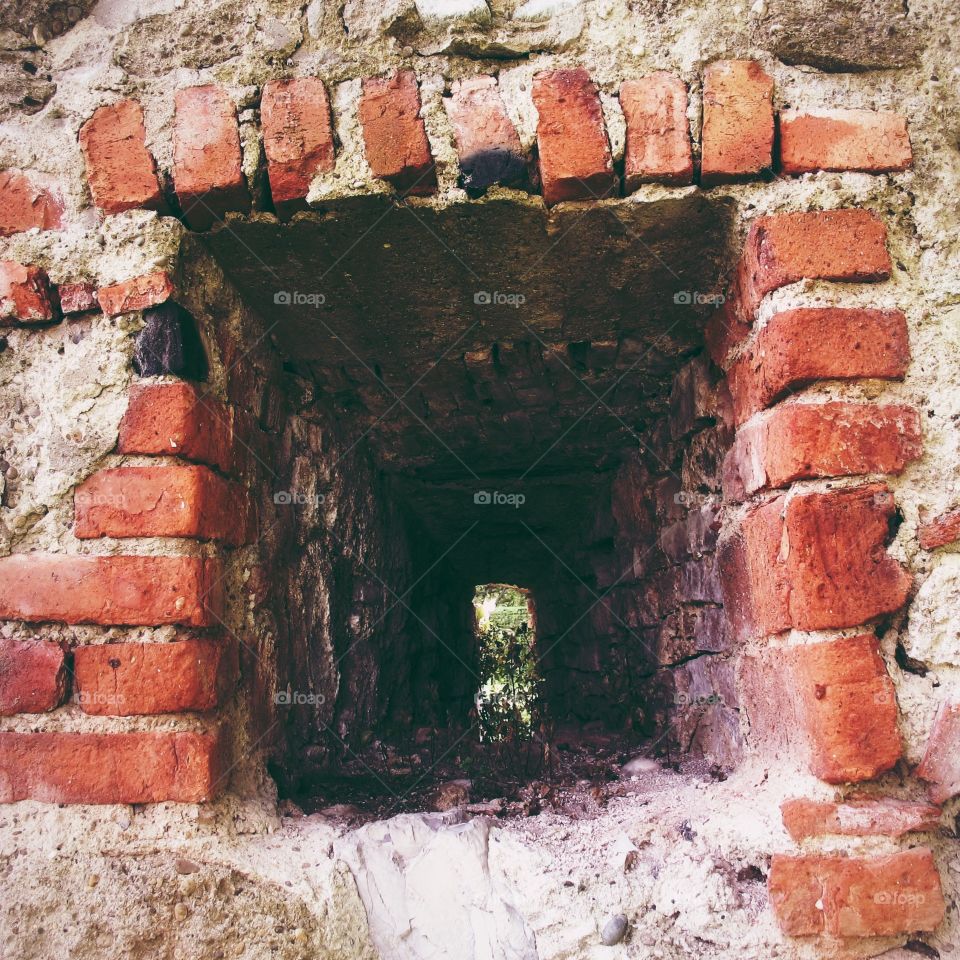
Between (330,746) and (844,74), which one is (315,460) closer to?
(330,746)

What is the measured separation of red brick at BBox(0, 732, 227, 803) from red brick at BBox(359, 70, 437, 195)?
98 centimetres

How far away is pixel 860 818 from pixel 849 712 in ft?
0.49

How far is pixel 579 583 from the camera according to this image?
125 inches

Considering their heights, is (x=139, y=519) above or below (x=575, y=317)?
below

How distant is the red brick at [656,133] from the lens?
3.98 ft

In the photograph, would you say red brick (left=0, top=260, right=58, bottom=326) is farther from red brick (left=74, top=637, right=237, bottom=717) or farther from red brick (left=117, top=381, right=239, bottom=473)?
red brick (left=74, top=637, right=237, bottom=717)

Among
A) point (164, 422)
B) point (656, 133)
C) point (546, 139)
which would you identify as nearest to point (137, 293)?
point (164, 422)

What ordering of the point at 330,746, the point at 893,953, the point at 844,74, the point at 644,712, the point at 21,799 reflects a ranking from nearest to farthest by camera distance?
the point at 893,953 → the point at 21,799 → the point at 844,74 → the point at 330,746 → the point at 644,712

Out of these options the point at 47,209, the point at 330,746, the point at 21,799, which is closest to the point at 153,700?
the point at 21,799

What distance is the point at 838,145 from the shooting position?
124 cm

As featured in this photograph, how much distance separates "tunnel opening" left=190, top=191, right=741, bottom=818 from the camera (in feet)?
4.43

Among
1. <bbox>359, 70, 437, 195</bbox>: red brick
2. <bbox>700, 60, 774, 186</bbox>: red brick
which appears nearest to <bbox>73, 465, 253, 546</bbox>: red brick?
<bbox>359, 70, 437, 195</bbox>: red brick

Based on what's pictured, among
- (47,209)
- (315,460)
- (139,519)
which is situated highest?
(47,209)

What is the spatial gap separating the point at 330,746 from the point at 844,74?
170 centimetres
